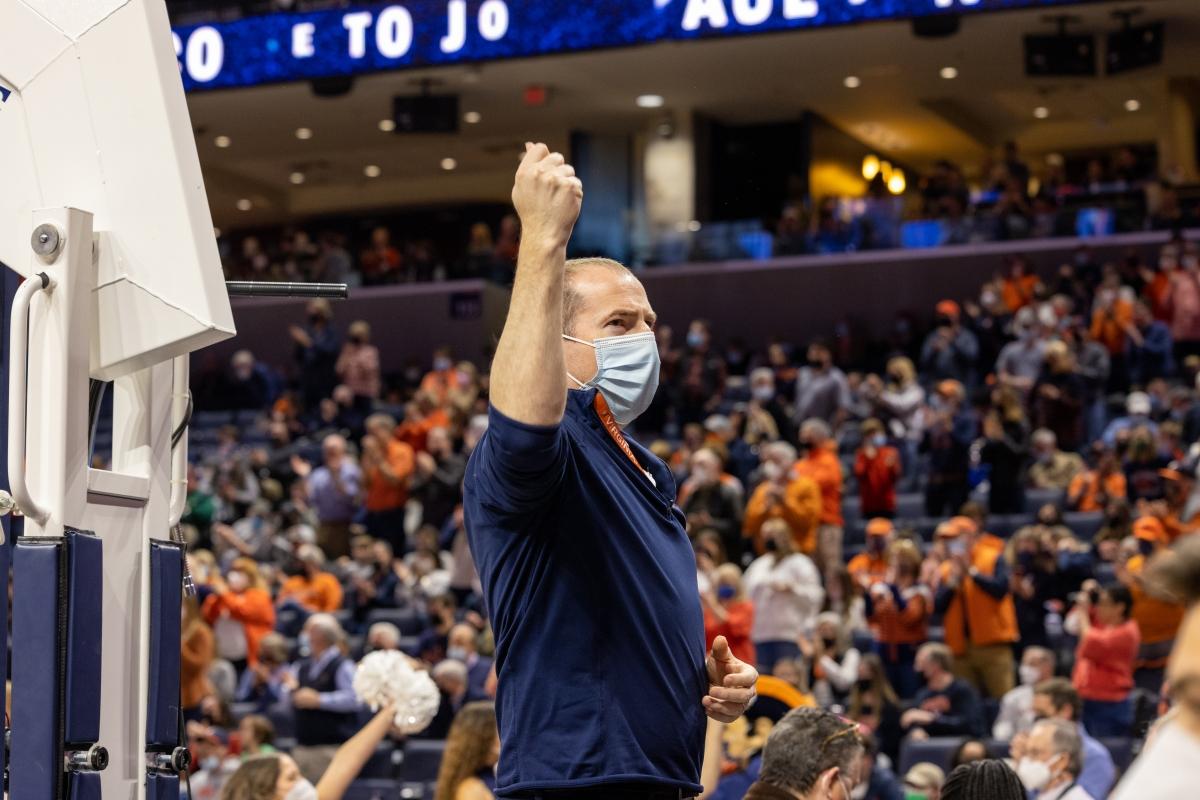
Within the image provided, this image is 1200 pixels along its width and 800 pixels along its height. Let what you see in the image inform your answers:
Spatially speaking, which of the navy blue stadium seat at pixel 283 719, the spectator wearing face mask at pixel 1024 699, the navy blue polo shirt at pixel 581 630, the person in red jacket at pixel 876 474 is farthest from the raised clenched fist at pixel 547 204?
the person in red jacket at pixel 876 474

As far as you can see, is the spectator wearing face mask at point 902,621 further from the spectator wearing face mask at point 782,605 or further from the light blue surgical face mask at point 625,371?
the light blue surgical face mask at point 625,371

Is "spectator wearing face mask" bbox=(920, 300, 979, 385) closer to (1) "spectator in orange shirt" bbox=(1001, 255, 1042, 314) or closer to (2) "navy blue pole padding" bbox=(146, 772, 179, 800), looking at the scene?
(1) "spectator in orange shirt" bbox=(1001, 255, 1042, 314)

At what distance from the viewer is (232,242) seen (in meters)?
31.5

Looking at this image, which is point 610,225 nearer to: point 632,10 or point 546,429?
point 632,10

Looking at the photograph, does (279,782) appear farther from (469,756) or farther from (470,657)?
(470,657)

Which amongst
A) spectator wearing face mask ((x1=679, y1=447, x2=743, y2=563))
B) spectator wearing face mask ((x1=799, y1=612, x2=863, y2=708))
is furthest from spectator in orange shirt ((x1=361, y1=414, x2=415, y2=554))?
spectator wearing face mask ((x1=799, y1=612, x2=863, y2=708))

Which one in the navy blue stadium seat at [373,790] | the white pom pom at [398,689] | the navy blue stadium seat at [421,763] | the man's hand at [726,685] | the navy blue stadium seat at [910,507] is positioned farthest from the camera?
the navy blue stadium seat at [910,507]

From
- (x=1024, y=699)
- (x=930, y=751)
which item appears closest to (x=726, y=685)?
(x=930, y=751)

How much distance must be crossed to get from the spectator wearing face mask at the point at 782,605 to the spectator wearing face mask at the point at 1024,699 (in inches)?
54.7

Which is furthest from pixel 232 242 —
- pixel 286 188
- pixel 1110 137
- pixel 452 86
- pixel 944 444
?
pixel 944 444

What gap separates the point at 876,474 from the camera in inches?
550

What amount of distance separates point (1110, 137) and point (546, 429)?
1059 inches

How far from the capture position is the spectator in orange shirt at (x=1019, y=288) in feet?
59.5

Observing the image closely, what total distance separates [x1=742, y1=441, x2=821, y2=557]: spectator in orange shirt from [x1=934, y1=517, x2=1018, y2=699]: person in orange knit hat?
1.72 m
